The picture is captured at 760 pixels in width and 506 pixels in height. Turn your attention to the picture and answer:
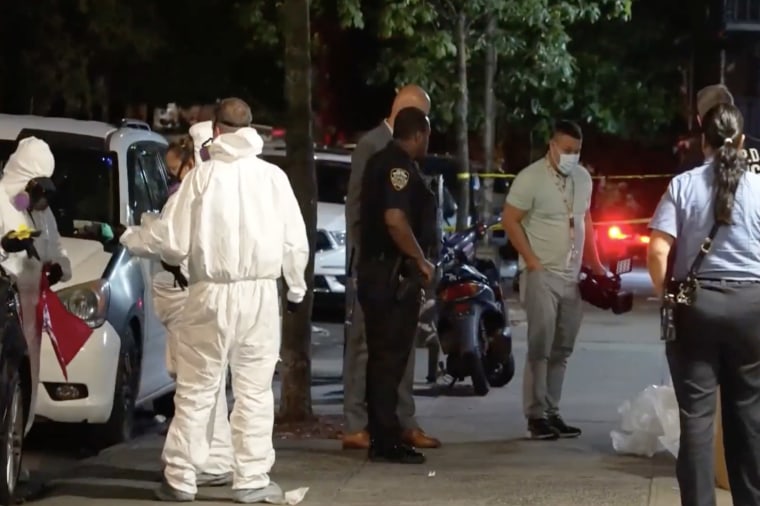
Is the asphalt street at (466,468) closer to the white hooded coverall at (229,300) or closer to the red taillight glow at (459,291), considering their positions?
the white hooded coverall at (229,300)

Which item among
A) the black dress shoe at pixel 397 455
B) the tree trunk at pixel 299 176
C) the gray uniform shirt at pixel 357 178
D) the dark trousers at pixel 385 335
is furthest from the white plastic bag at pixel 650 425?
the tree trunk at pixel 299 176

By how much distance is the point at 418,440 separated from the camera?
368 inches

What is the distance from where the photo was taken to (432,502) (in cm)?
776

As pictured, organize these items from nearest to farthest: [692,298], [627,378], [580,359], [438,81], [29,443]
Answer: [692,298] → [29,443] → [627,378] → [580,359] → [438,81]

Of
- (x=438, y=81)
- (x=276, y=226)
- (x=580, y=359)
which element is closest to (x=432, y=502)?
(x=276, y=226)

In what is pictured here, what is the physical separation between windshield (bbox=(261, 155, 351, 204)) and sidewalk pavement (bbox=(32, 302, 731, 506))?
24.2 ft

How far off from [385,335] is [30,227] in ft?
6.51

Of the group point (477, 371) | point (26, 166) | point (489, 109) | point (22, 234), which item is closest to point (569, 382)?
point (477, 371)

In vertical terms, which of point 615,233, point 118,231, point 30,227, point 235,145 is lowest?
point 615,233

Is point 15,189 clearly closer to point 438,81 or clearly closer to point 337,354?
point 337,354

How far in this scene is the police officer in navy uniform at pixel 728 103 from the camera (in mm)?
7023

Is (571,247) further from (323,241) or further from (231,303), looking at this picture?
(323,241)

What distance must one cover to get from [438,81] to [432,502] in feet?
51.9

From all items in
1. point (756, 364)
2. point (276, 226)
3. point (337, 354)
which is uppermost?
point (276, 226)
